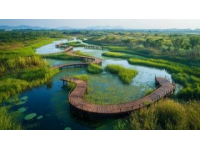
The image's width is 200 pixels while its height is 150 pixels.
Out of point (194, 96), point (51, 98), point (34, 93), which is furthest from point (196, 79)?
point (34, 93)

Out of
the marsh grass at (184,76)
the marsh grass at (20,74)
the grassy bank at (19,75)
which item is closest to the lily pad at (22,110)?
the grassy bank at (19,75)

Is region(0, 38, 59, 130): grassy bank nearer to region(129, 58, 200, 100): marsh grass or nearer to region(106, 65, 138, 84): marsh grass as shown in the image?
region(106, 65, 138, 84): marsh grass

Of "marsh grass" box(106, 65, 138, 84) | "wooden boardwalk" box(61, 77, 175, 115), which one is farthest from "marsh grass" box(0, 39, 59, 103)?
"marsh grass" box(106, 65, 138, 84)

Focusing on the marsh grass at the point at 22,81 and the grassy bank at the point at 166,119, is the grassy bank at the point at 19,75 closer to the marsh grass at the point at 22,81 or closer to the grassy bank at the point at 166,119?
the marsh grass at the point at 22,81

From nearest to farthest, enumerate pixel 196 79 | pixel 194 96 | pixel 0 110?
pixel 0 110
pixel 194 96
pixel 196 79

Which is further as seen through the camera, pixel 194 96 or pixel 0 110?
pixel 194 96

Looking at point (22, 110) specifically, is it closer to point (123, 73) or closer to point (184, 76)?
point (123, 73)

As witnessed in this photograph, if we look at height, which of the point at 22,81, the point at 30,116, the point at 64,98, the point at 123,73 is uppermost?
the point at 123,73

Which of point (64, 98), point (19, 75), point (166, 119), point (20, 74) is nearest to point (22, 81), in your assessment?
point (19, 75)
